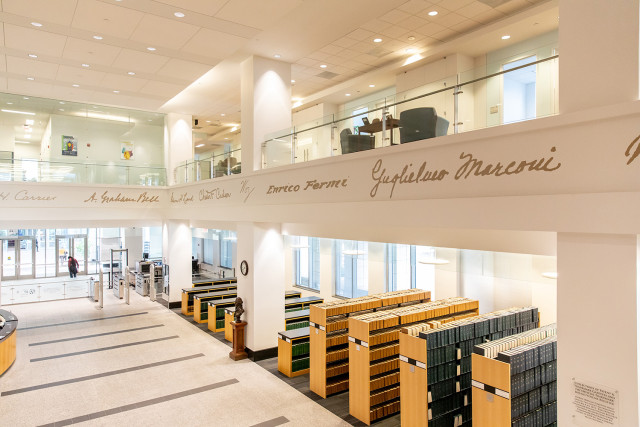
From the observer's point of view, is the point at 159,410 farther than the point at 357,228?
No

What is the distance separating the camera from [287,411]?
21.9ft

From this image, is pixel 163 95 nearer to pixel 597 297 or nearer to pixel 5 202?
pixel 5 202

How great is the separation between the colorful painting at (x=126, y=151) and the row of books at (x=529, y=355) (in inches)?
547

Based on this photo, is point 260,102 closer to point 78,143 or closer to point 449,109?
point 449,109

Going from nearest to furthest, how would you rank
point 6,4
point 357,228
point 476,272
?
point 6,4 → point 357,228 → point 476,272

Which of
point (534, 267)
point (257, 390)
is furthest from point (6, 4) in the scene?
point (534, 267)

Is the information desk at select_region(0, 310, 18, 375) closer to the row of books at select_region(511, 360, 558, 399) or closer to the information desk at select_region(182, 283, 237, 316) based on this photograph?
the information desk at select_region(182, 283, 237, 316)

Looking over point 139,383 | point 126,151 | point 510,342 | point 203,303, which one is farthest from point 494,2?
point 126,151

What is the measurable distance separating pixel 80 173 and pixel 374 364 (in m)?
10.7

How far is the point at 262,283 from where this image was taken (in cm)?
902

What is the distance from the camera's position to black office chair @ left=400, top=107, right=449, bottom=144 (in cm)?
497

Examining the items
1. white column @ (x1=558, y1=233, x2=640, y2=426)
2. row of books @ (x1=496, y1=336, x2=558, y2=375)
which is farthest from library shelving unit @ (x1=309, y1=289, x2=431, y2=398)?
white column @ (x1=558, y1=233, x2=640, y2=426)

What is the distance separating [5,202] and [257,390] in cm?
888

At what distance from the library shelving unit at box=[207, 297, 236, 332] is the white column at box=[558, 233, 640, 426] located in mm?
8741
